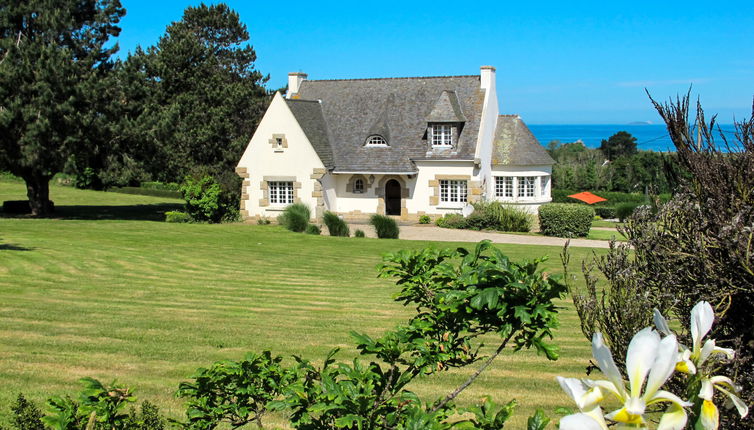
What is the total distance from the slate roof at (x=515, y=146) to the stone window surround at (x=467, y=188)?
3.06 metres

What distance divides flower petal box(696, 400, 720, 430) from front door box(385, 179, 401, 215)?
122ft

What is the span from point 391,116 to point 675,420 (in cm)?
3813

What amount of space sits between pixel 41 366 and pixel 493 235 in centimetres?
2430

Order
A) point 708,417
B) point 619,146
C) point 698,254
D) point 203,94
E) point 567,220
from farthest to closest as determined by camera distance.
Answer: point 619,146
point 203,94
point 567,220
point 698,254
point 708,417

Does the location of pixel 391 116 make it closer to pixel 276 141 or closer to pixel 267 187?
pixel 276 141

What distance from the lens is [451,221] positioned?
35.4m

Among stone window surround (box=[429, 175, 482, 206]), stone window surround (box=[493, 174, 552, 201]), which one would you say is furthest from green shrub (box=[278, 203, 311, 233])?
stone window surround (box=[493, 174, 552, 201])

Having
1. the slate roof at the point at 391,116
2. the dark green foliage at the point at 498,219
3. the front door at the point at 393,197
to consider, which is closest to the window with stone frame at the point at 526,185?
the slate roof at the point at 391,116

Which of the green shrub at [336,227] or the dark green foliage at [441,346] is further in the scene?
the green shrub at [336,227]

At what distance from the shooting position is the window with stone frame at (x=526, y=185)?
3950cm

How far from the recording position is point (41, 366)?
32.4ft

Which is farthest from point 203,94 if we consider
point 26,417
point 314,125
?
point 26,417

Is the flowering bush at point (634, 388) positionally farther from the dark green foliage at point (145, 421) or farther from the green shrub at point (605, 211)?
the green shrub at point (605, 211)

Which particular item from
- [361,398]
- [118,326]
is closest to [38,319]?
[118,326]
